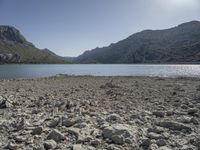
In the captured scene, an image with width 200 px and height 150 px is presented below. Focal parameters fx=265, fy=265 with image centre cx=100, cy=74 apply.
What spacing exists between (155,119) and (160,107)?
3.71 metres

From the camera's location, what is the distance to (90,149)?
848 centimetres

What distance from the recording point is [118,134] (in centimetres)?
941

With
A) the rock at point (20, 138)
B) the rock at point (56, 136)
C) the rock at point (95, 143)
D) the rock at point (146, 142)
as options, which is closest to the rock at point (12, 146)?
the rock at point (20, 138)

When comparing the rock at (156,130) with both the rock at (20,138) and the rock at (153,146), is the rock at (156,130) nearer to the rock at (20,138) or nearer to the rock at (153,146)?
the rock at (153,146)

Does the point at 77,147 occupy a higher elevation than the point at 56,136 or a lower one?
lower

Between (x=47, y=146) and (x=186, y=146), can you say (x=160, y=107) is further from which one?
(x=47, y=146)

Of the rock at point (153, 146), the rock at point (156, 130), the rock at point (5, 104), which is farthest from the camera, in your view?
the rock at point (5, 104)

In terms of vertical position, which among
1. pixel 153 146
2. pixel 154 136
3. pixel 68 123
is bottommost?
pixel 153 146

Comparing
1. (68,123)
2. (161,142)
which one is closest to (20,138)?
(68,123)

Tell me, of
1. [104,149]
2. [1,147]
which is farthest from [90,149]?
[1,147]

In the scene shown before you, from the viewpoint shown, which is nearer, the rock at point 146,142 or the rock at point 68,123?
the rock at point 146,142

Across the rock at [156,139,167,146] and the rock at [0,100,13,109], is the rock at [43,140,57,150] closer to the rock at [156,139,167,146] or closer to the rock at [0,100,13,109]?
the rock at [156,139,167,146]

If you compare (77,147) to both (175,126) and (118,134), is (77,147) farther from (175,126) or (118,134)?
(175,126)

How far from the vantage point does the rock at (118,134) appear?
29.8 feet
